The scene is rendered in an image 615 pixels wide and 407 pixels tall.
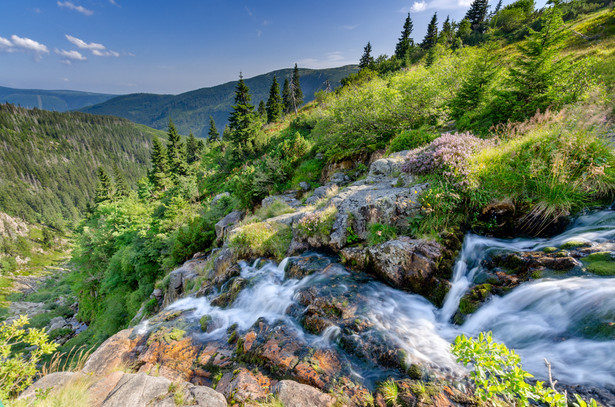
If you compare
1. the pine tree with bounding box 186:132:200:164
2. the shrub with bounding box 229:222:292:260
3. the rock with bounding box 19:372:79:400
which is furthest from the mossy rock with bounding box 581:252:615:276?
the pine tree with bounding box 186:132:200:164

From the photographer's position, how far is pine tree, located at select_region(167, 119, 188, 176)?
42.3 metres

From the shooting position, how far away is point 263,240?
10.1 meters

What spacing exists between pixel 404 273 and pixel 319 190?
320 inches

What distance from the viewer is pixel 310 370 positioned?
4.31 meters

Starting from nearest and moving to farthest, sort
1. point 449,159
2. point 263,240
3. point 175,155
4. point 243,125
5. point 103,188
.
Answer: point 449,159 < point 263,240 < point 243,125 < point 175,155 < point 103,188

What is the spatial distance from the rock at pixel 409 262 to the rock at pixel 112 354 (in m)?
6.79

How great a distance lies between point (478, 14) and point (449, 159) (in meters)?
83.5

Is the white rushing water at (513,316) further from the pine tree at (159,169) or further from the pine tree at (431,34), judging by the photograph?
the pine tree at (431,34)

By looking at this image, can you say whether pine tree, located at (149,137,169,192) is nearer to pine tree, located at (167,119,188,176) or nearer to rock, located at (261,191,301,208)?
pine tree, located at (167,119,188,176)

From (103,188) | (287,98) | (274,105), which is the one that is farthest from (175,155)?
(287,98)

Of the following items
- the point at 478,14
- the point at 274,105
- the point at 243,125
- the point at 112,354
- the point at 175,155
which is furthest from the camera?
the point at 478,14

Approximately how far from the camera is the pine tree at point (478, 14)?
5983 cm

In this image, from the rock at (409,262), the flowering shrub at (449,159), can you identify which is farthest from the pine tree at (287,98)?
the rock at (409,262)

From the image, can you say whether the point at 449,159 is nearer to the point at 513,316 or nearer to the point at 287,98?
the point at 513,316
